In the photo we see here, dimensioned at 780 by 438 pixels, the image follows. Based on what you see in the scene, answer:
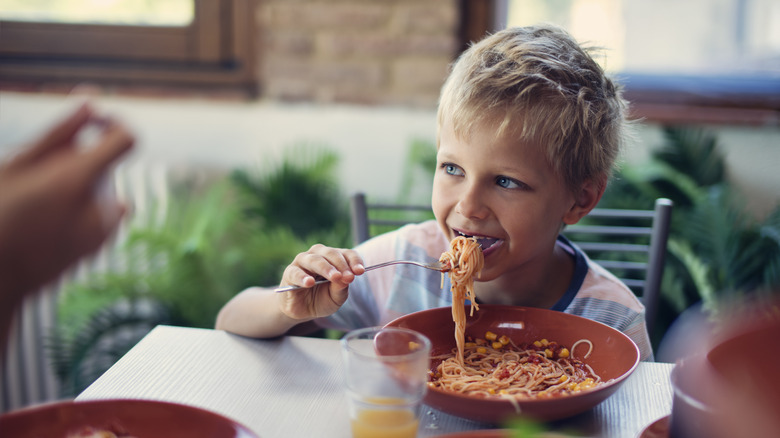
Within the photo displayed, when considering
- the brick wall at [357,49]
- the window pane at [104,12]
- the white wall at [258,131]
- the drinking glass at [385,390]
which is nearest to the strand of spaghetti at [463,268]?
the drinking glass at [385,390]

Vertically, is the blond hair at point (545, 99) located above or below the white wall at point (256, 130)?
above

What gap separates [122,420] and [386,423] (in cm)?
37

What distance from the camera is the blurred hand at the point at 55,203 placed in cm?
59

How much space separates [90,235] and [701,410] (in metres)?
0.66

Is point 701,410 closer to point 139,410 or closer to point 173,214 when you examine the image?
point 139,410

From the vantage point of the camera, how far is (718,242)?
2.58 meters

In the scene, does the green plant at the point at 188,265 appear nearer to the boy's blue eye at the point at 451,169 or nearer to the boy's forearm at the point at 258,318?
the boy's forearm at the point at 258,318

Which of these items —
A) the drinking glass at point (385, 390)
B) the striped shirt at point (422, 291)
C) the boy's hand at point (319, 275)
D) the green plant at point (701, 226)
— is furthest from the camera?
the green plant at point (701, 226)

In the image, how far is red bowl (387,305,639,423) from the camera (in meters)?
0.93

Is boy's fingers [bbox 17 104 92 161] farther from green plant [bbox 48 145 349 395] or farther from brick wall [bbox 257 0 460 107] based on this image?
brick wall [bbox 257 0 460 107]

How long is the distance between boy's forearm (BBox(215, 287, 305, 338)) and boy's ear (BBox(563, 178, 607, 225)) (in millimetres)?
615

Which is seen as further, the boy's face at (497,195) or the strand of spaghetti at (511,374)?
the boy's face at (497,195)

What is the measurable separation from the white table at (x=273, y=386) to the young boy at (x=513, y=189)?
76 millimetres

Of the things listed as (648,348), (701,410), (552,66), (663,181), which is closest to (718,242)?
(663,181)
